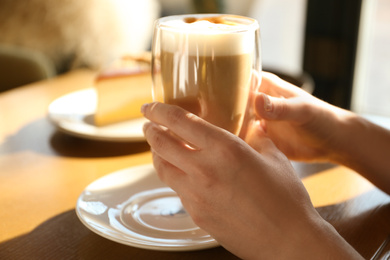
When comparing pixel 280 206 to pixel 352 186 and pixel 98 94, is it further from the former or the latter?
pixel 98 94

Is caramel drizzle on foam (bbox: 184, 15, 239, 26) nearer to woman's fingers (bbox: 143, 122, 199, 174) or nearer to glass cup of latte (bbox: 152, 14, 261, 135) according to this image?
glass cup of latte (bbox: 152, 14, 261, 135)

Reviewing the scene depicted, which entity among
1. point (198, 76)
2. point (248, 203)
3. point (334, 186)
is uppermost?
point (198, 76)

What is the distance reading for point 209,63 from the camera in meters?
0.69

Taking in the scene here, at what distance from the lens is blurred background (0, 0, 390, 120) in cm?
202

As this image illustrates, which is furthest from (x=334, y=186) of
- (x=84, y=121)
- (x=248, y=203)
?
(x=84, y=121)

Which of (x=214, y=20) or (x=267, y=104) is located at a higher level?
(x=214, y=20)

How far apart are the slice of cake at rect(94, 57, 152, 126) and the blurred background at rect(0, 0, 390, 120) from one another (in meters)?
0.62

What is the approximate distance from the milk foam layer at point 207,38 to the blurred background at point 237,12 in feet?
Answer: 3.99

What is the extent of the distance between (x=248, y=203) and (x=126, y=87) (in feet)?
2.70

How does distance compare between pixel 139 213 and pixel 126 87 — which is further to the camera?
pixel 126 87

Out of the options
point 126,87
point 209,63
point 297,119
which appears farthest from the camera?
point 126,87

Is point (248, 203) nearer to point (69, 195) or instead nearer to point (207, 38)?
point (207, 38)

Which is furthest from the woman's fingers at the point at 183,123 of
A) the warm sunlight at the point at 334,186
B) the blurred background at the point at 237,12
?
the blurred background at the point at 237,12

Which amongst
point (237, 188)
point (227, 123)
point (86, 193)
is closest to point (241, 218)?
point (237, 188)
